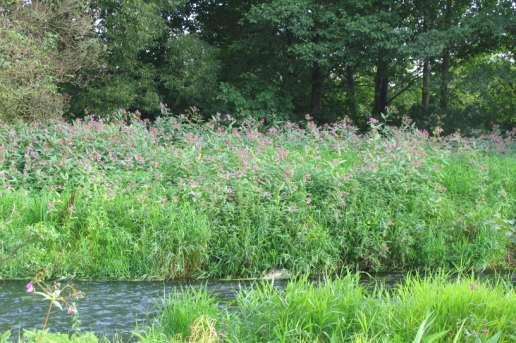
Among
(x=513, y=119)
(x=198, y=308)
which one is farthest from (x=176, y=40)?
(x=198, y=308)

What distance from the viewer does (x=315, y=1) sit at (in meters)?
21.7

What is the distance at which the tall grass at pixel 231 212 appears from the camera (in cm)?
814

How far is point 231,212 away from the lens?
8.58m

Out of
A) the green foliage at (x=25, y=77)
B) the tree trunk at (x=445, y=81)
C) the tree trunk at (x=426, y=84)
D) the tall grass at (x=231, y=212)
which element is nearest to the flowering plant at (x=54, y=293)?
the tall grass at (x=231, y=212)

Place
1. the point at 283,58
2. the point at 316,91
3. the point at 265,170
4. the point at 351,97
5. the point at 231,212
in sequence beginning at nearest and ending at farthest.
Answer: the point at 231,212, the point at 265,170, the point at 283,58, the point at 316,91, the point at 351,97

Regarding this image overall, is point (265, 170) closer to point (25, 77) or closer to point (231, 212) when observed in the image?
point (231, 212)

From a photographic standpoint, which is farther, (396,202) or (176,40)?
(176,40)

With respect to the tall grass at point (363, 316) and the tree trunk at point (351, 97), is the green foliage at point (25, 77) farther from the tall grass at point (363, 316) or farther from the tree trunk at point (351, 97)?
the tree trunk at point (351, 97)

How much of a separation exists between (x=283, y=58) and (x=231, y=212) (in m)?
15.2

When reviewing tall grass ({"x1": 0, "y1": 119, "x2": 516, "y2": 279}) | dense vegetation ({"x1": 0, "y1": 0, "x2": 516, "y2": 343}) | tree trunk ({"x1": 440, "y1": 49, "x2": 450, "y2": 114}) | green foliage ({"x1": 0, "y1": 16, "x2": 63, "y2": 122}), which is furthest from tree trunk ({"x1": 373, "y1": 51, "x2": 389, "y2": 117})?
tall grass ({"x1": 0, "y1": 119, "x2": 516, "y2": 279})

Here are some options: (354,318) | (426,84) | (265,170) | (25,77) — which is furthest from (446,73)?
(354,318)

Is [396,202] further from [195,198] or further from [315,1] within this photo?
[315,1]

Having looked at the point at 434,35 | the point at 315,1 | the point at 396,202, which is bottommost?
the point at 396,202

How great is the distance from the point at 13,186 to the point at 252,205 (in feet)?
11.9
